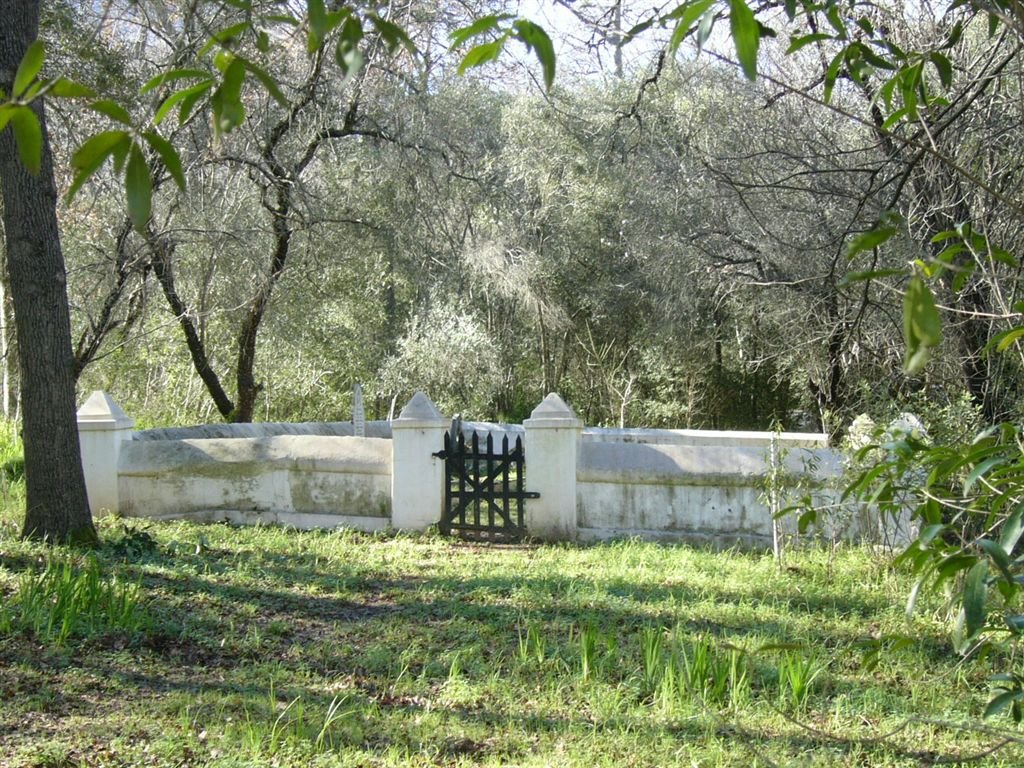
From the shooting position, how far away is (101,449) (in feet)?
31.1

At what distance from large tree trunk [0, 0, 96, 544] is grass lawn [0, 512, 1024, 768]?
347 mm

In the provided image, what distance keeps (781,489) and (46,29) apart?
834 centimetres

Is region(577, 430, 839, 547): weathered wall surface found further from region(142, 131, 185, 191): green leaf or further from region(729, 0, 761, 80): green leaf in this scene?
region(142, 131, 185, 191): green leaf

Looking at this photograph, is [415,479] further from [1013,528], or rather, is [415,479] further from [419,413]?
[1013,528]

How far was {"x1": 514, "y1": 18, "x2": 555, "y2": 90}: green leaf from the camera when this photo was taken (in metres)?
1.26

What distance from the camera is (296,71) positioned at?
11305mm

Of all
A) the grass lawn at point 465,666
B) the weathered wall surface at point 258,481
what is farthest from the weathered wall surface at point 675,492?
the weathered wall surface at point 258,481

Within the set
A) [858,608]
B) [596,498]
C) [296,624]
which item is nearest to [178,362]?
[596,498]

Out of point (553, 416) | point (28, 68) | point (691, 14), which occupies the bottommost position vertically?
point (553, 416)

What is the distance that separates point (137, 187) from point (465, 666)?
4435mm

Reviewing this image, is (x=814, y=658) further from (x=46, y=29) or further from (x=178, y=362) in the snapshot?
(x=178, y=362)

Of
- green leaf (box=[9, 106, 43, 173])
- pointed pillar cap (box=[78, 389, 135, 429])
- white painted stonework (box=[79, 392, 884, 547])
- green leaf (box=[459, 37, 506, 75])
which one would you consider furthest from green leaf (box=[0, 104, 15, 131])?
pointed pillar cap (box=[78, 389, 135, 429])

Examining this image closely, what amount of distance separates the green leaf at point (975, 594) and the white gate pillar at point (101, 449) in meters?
9.17

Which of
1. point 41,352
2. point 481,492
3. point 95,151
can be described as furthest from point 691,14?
point 481,492
